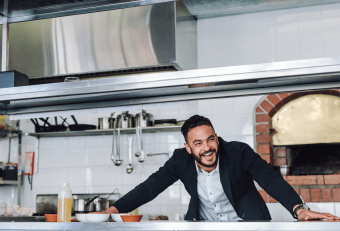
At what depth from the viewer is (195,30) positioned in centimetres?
402

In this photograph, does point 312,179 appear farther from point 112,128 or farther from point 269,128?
point 112,128

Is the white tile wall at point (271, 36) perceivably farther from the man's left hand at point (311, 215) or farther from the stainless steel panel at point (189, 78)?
the man's left hand at point (311, 215)

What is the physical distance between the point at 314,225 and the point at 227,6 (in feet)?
9.53

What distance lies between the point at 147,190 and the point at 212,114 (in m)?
1.84

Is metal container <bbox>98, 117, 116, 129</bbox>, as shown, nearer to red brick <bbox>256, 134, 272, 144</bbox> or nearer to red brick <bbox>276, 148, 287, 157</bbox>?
red brick <bbox>256, 134, 272, 144</bbox>

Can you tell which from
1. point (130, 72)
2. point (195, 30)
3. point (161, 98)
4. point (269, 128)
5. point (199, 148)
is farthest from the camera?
point (195, 30)

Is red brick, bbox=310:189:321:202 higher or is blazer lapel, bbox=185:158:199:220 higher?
blazer lapel, bbox=185:158:199:220

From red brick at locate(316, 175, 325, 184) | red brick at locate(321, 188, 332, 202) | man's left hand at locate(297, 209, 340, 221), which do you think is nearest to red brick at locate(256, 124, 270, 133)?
red brick at locate(316, 175, 325, 184)

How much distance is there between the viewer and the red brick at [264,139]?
3652 mm

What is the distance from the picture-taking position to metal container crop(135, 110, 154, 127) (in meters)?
4.04

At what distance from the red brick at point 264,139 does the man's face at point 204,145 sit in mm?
1627

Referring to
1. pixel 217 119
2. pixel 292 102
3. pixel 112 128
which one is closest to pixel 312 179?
pixel 292 102

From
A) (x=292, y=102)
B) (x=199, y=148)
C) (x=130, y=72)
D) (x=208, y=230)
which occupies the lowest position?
(x=208, y=230)

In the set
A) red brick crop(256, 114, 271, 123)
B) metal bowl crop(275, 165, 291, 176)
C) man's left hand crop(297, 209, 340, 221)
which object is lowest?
man's left hand crop(297, 209, 340, 221)
